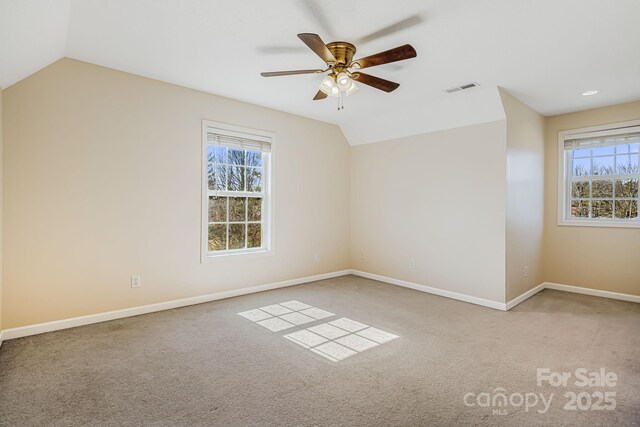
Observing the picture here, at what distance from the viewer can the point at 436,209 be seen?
460 centimetres

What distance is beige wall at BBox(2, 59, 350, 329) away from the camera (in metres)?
2.95

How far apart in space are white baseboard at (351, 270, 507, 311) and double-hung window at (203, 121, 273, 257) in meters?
1.82

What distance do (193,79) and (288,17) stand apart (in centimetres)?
168

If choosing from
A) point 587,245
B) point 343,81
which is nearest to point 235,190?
point 343,81

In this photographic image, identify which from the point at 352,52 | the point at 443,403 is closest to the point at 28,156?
the point at 352,52

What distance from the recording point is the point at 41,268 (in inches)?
119

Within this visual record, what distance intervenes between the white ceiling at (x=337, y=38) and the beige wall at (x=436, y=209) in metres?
0.62

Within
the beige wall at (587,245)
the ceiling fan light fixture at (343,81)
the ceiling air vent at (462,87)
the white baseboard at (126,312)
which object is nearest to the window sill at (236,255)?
the white baseboard at (126,312)

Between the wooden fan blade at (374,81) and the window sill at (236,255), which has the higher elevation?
the wooden fan blade at (374,81)

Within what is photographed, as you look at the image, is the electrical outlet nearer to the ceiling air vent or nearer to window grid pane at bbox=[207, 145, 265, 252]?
window grid pane at bbox=[207, 145, 265, 252]

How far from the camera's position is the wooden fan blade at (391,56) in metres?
2.30

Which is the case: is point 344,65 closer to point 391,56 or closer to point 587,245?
point 391,56

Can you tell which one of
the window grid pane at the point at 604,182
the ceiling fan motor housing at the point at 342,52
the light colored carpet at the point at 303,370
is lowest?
the light colored carpet at the point at 303,370

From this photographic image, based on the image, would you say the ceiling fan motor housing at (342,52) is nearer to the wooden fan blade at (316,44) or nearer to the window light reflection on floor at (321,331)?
the wooden fan blade at (316,44)
